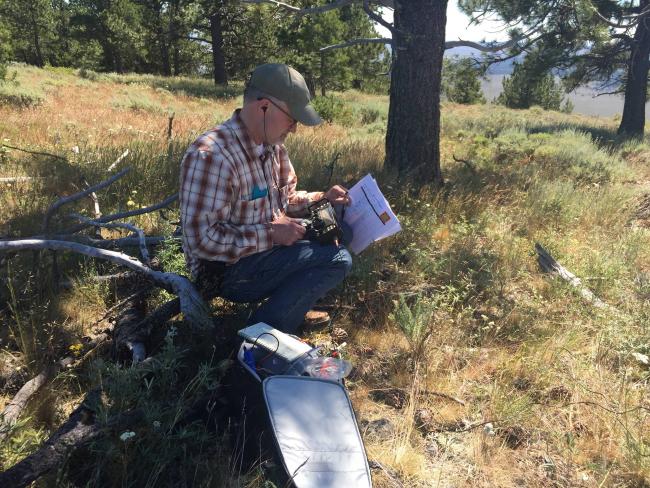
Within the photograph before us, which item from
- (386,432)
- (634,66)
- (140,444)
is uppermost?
(634,66)

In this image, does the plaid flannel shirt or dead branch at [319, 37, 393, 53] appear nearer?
the plaid flannel shirt

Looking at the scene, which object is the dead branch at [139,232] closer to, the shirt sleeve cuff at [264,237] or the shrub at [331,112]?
the shirt sleeve cuff at [264,237]

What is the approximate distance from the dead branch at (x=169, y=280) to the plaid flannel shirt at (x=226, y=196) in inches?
5.2

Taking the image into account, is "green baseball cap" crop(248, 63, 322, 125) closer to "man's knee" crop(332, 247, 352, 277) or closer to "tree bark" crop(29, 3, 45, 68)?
"man's knee" crop(332, 247, 352, 277)

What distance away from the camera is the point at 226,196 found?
2.41 m

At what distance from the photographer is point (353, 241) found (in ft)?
10.4

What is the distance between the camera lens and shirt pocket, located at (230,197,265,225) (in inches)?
101

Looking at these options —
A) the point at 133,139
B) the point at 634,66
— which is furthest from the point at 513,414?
the point at 634,66

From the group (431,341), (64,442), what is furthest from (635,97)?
(64,442)

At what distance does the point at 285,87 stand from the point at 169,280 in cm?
117

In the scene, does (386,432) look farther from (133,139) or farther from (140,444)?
(133,139)

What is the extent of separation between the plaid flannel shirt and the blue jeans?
0.10m

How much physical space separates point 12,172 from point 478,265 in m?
4.42

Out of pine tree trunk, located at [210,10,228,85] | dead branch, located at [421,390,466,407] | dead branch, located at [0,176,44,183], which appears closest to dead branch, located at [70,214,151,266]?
dead branch, located at [0,176,44,183]
